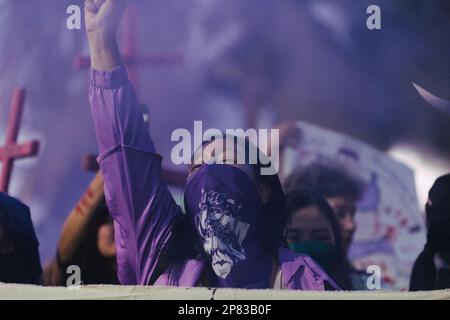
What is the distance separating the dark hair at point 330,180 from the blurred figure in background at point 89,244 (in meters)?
0.96

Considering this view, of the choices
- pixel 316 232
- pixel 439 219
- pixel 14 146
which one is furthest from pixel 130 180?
pixel 439 219

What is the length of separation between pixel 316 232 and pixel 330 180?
0.27 meters

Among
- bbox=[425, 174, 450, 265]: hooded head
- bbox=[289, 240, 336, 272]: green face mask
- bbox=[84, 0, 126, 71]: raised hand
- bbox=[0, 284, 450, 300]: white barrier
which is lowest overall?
bbox=[0, 284, 450, 300]: white barrier

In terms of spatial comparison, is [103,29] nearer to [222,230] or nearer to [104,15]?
[104,15]

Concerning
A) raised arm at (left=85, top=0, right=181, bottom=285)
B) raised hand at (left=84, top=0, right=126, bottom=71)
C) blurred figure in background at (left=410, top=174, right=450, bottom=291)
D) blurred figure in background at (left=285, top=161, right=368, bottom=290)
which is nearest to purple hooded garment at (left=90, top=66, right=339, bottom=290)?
raised arm at (left=85, top=0, right=181, bottom=285)

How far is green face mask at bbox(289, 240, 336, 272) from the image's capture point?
385cm

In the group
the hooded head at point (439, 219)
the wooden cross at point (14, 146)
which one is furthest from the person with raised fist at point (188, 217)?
the hooded head at point (439, 219)

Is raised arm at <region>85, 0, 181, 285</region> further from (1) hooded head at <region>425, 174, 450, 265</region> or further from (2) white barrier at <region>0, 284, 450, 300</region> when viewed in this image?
(1) hooded head at <region>425, 174, 450, 265</region>

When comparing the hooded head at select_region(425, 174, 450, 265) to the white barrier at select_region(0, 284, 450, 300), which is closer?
the white barrier at select_region(0, 284, 450, 300)

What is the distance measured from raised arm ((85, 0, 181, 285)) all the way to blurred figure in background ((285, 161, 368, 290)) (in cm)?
64

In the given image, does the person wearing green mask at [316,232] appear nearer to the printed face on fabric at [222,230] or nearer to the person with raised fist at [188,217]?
the person with raised fist at [188,217]

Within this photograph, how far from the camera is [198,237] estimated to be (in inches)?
151
